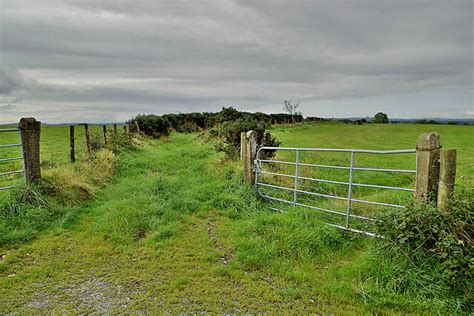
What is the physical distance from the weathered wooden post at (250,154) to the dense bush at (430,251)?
3712mm

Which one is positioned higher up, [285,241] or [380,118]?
[380,118]

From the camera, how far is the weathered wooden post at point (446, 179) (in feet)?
12.5

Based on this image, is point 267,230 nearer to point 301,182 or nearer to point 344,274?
point 344,274

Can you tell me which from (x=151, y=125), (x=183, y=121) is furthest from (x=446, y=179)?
(x=183, y=121)

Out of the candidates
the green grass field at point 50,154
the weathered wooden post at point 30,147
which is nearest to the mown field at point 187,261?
the weathered wooden post at point 30,147

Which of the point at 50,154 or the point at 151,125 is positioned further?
the point at 151,125

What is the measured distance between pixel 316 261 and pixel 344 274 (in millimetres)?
476

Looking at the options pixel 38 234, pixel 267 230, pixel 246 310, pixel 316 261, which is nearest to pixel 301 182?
pixel 267 230

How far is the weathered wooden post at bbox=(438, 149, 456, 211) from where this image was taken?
3820 mm

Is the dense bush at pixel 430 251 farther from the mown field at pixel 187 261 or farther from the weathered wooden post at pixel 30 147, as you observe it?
the weathered wooden post at pixel 30 147

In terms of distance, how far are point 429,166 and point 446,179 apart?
28cm

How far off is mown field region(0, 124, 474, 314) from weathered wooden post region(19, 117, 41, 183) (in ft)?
3.14

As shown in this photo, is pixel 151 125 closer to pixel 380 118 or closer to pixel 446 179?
pixel 446 179

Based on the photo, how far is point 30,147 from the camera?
20.6 ft
